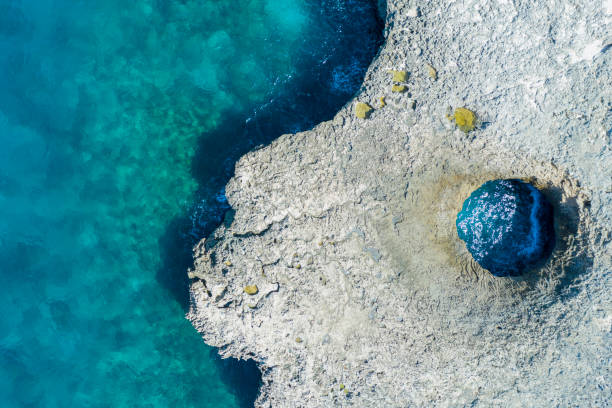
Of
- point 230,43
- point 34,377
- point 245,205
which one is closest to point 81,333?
point 34,377

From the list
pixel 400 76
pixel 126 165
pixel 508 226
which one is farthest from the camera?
pixel 126 165

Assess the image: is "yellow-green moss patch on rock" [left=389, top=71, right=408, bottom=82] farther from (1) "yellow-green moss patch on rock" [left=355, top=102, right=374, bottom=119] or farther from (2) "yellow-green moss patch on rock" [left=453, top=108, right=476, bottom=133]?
(2) "yellow-green moss patch on rock" [left=453, top=108, right=476, bottom=133]

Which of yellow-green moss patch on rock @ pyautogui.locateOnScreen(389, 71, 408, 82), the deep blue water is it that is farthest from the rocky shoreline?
the deep blue water

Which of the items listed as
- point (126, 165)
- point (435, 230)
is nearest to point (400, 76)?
point (435, 230)

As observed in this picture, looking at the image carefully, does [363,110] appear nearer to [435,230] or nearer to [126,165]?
[435,230]

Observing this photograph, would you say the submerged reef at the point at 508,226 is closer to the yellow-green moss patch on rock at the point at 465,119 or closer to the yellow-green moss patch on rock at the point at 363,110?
the yellow-green moss patch on rock at the point at 465,119

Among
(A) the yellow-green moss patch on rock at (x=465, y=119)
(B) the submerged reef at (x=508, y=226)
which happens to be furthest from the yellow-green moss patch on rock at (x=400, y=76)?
(B) the submerged reef at (x=508, y=226)
